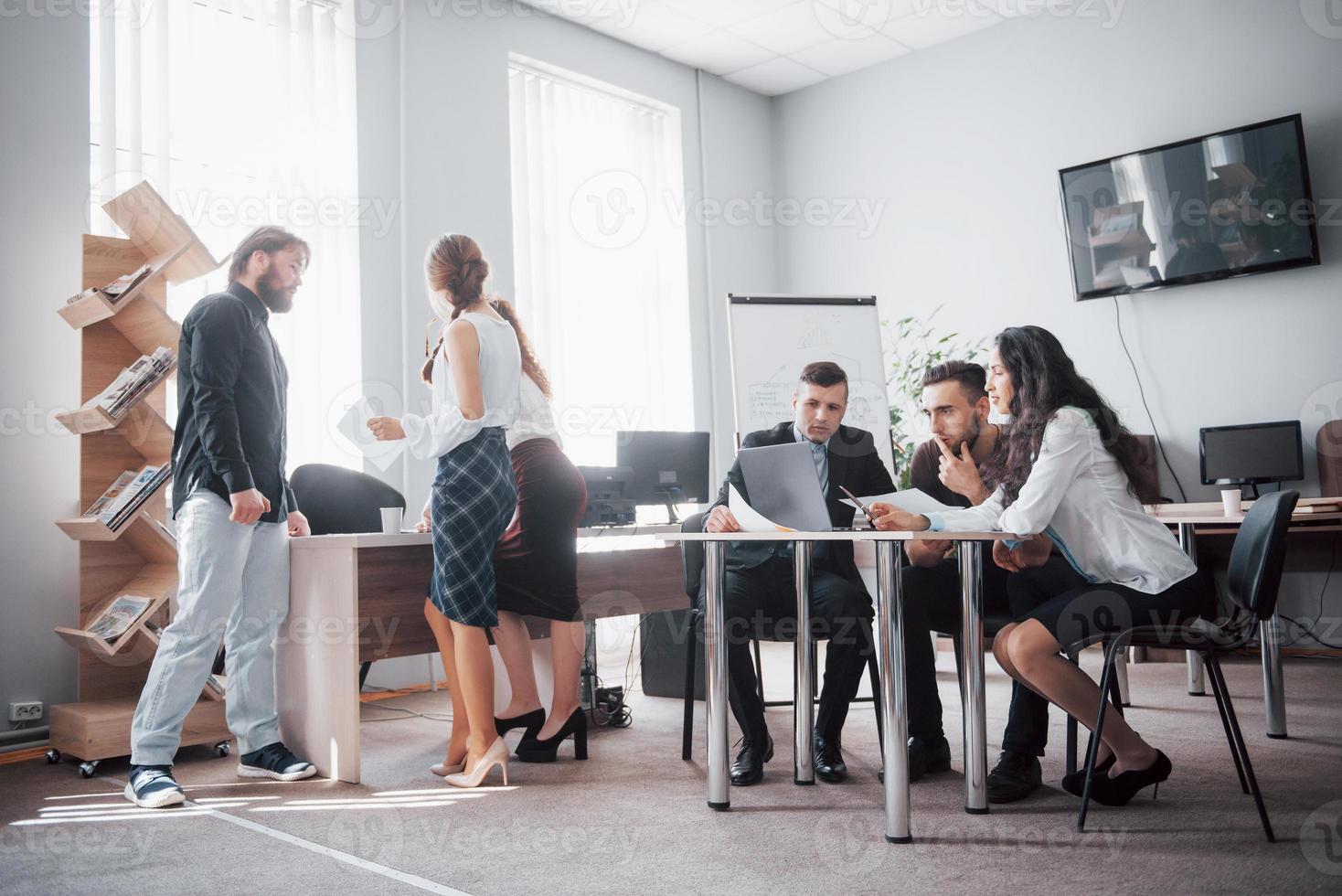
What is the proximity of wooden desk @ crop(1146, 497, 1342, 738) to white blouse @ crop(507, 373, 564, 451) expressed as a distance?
1.79 m

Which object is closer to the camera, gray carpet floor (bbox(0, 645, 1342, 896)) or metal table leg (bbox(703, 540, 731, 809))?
gray carpet floor (bbox(0, 645, 1342, 896))

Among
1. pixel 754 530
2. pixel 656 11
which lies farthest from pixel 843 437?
pixel 656 11

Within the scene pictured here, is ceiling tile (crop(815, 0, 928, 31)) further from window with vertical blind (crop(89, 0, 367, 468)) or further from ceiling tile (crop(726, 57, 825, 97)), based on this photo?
window with vertical blind (crop(89, 0, 367, 468))

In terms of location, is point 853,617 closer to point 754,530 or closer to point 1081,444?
point 754,530

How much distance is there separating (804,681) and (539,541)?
82 cm

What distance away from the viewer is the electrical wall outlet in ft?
10.7

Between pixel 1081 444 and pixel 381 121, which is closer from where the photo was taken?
pixel 1081 444

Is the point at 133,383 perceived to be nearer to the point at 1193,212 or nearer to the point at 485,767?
the point at 485,767

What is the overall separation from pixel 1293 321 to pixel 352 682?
4.54 metres

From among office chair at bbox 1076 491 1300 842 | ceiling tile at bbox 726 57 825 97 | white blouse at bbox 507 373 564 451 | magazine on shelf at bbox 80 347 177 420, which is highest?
ceiling tile at bbox 726 57 825 97

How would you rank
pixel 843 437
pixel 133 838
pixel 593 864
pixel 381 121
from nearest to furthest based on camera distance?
pixel 593 864 → pixel 133 838 → pixel 843 437 → pixel 381 121

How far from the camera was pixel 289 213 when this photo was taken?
14.2ft

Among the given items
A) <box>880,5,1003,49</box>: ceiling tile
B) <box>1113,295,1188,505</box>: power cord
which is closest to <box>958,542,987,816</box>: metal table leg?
<box>1113,295,1188,505</box>: power cord

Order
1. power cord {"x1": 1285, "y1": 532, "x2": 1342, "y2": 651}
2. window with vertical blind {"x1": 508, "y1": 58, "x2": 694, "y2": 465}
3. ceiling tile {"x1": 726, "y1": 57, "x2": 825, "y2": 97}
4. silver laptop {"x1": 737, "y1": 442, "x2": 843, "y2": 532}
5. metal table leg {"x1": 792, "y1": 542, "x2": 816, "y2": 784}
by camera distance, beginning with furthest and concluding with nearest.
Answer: ceiling tile {"x1": 726, "y1": 57, "x2": 825, "y2": 97}
window with vertical blind {"x1": 508, "y1": 58, "x2": 694, "y2": 465}
power cord {"x1": 1285, "y1": 532, "x2": 1342, "y2": 651}
metal table leg {"x1": 792, "y1": 542, "x2": 816, "y2": 784}
silver laptop {"x1": 737, "y1": 442, "x2": 843, "y2": 532}
